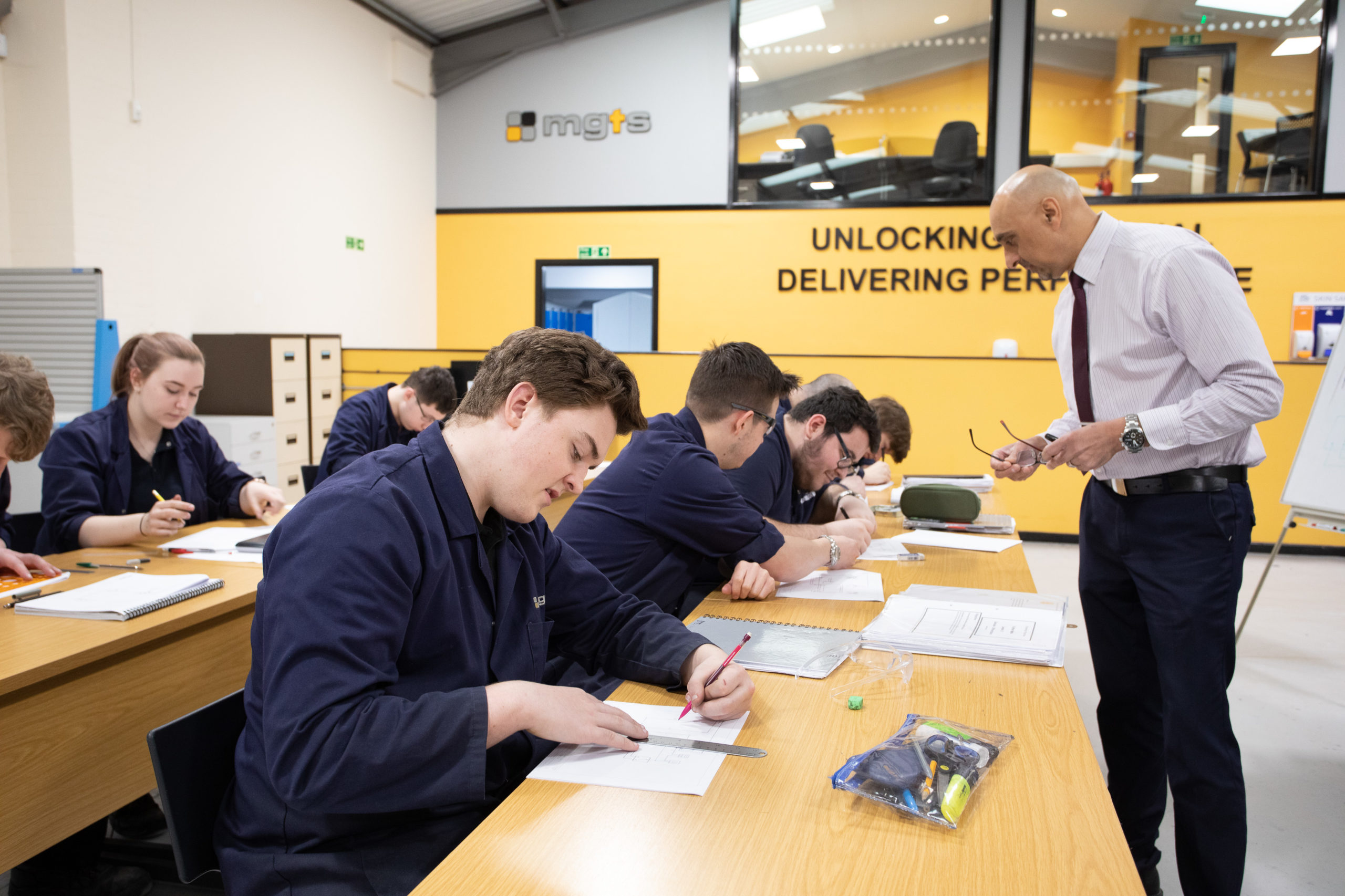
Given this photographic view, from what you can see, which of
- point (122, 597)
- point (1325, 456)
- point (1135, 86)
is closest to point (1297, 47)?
point (1135, 86)

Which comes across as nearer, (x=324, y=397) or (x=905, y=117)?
(x=324, y=397)

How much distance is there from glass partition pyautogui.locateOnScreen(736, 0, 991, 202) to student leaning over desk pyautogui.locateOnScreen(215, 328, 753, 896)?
6477 mm

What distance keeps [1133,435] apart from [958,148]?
5.82 meters

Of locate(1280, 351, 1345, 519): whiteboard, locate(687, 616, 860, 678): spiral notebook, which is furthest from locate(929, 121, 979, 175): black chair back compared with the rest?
locate(687, 616, 860, 678): spiral notebook

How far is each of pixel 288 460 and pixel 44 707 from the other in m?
4.22

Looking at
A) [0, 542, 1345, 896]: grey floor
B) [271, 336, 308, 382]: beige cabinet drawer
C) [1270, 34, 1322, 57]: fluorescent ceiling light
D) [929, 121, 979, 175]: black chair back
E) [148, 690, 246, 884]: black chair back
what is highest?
[1270, 34, 1322, 57]: fluorescent ceiling light

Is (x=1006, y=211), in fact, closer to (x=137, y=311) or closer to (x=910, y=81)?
(x=137, y=311)

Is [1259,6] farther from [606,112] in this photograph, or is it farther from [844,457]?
[844,457]

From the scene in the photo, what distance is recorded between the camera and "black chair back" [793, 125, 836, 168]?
7258mm

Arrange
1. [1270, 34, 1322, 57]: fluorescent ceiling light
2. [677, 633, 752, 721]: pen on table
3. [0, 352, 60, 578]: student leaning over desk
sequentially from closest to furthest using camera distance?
[677, 633, 752, 721]: pen on table, [0, 352, 60, 578]: student leaning over desk, [1270, 34, 1322, 57]: fluorescent ceiling light

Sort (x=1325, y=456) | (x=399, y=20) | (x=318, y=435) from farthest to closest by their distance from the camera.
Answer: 1. (x=399, y=20)
2. (x=318, y=435)
3. (x=1325, y=456)

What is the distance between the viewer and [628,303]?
7918mm

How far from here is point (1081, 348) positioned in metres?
2.02

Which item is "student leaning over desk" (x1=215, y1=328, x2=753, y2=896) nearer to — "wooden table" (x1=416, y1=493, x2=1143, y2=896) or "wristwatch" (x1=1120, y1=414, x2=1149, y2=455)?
"wooden table" (x1=416, y1=493, x2=1143, y2=896)
